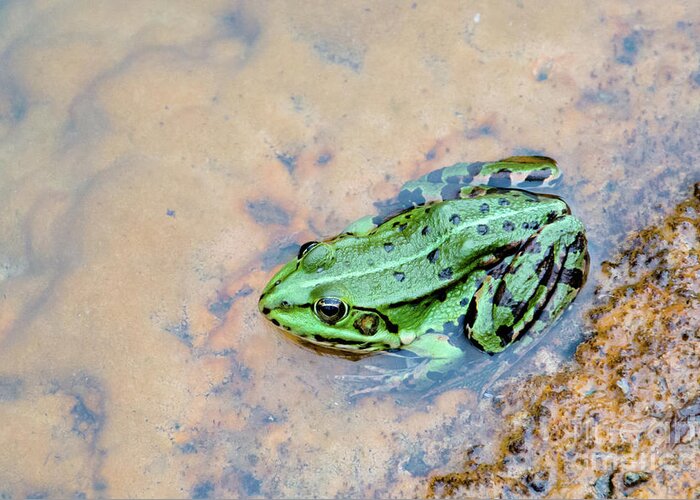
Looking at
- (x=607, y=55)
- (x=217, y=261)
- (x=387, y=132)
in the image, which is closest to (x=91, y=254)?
(x=217, y=261)

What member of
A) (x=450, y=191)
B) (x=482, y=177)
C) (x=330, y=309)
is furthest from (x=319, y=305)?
(x=482, y=177)

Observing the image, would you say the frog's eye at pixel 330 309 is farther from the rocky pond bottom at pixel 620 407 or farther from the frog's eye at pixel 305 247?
the rocky pond bottom at pixel 620 407

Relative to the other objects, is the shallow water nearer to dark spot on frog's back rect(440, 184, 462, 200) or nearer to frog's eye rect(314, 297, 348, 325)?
dark spot on frog's back rect(440, 184, 462, 200)

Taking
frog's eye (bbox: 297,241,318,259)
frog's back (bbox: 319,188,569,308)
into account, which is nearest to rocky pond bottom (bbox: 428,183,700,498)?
frog's back (bbox: 319,188,569,308)

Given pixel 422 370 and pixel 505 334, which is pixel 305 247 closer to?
pixel 422 370

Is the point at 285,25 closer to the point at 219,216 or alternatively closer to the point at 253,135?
the point at 253,135
